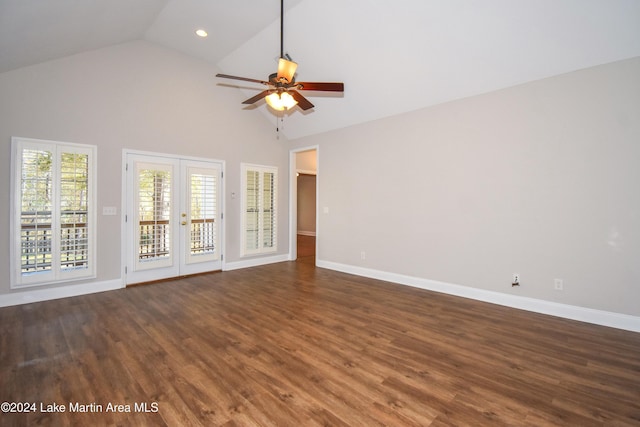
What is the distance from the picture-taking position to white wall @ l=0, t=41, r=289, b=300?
12.0 feet

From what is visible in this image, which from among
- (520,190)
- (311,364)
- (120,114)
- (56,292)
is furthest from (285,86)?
(56,292)

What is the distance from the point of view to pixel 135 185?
4.59 meters

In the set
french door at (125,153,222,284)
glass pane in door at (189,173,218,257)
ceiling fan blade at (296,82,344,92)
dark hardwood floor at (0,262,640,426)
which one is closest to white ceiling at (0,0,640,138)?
ceiling fan blade at (296,82,344,92)

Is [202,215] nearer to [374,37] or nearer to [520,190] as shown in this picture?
[374,37]

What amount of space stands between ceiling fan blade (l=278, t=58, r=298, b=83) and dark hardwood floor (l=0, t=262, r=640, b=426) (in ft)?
8.71

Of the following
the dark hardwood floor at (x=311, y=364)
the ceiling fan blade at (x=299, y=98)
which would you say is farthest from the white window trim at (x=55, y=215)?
the ceiling fan blade at (x=299, y=98)

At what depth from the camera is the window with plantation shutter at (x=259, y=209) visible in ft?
19.7

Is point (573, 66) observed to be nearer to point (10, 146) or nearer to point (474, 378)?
point (474, 378)

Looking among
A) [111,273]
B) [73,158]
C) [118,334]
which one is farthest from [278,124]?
[118,334]

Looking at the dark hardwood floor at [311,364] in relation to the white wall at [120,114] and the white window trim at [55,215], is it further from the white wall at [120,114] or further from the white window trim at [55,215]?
the white wall at [120,114]

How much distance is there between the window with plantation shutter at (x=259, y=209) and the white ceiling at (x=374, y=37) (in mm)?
2092

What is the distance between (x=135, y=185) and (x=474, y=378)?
16.9 ft

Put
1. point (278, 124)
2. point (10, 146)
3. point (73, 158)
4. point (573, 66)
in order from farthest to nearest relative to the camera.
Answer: point (278, 124)
point (73, 158)
point (10, 146)
point (573, 66)

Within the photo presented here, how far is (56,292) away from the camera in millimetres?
3961
